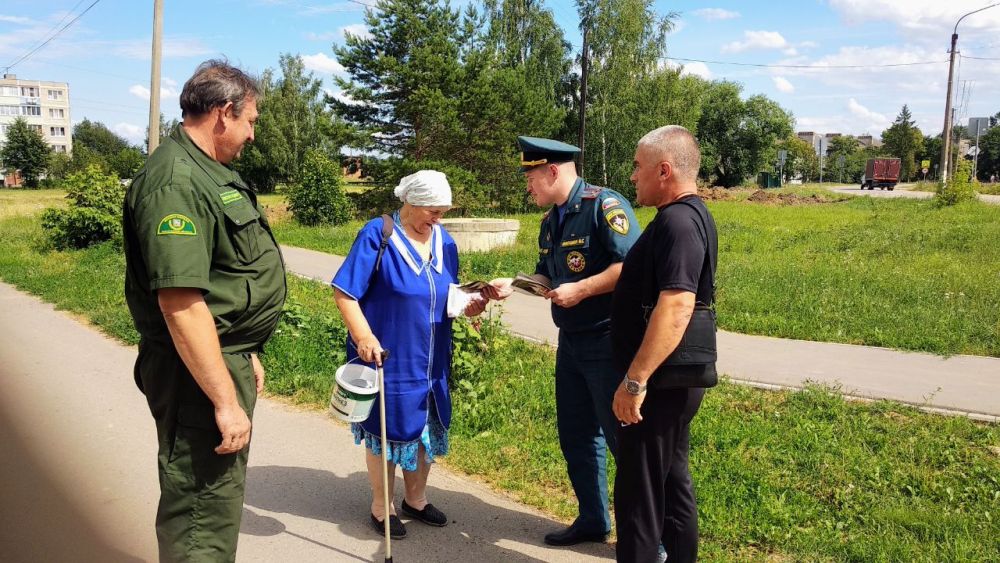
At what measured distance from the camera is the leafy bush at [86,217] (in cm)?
1493

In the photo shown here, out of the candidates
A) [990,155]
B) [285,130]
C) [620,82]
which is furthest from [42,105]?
[990,155]

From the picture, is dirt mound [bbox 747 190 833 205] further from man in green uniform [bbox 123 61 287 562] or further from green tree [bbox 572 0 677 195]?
man in green uniform [bbox 123 61 287 562]

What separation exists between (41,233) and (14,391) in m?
13.7

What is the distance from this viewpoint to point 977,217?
1820 cm

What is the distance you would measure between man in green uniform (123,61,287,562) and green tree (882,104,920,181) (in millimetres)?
89401

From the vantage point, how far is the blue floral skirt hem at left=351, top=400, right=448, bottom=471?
144 inches

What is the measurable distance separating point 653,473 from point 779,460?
193 centimetres

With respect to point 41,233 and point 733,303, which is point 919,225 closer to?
point 733,303

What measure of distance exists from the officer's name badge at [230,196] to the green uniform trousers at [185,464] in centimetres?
52

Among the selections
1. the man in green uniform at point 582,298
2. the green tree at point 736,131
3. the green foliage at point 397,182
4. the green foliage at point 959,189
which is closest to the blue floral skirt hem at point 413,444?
the man in green uniform at point 582,298

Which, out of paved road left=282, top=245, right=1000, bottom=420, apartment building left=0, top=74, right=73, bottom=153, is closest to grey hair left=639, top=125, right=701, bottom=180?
paved road left=282, top=245, right=1000, bottom=420

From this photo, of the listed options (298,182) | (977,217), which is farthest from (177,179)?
(298,182)

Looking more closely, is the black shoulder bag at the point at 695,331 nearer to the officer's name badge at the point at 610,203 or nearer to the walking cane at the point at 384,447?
the officer's name badge at the point at 610,203

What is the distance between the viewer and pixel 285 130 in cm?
5212
